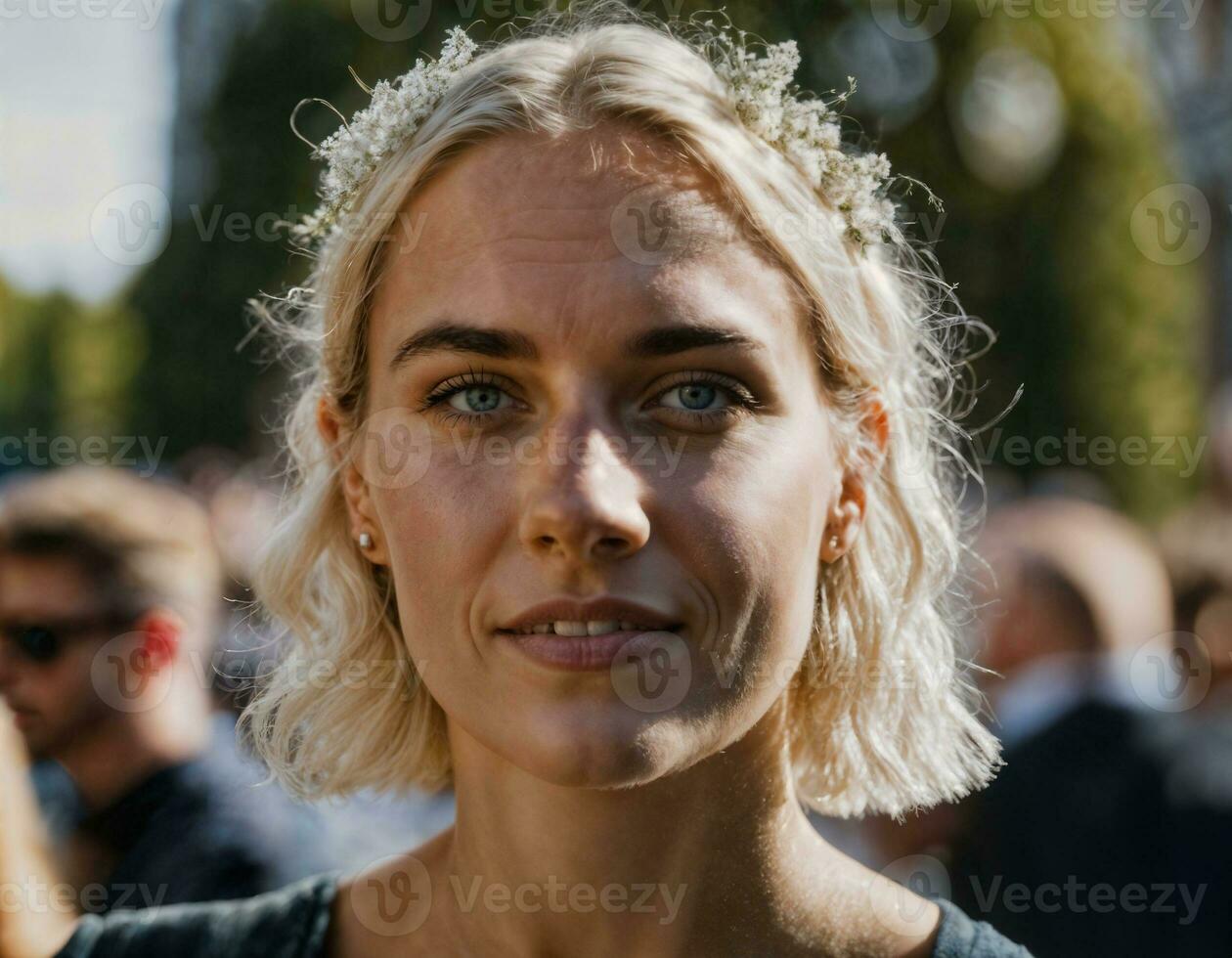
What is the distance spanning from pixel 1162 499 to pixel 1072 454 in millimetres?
1519

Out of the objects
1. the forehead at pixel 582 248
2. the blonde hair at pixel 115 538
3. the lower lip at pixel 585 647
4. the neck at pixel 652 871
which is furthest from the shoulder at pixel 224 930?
the blonde hair at pixel 115 538

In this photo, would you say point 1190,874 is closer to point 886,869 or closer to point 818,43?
point 886,869

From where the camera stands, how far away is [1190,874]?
3.77m

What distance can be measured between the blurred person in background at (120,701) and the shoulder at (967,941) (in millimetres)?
1786

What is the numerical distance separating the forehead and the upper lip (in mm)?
382

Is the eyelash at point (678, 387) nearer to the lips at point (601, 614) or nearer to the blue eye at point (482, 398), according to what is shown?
the blue eye at point (482, 398)

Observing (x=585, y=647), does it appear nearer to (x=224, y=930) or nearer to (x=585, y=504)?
(x=585, y=504)

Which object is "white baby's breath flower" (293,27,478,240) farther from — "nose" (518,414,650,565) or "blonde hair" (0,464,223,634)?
"blonde hair" (0,464,223,634)

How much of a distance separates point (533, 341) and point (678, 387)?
223mm

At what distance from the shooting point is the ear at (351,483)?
2.34 m

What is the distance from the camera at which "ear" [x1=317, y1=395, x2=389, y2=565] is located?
7.68 ft

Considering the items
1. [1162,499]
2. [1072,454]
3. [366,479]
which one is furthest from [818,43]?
[1162,499]

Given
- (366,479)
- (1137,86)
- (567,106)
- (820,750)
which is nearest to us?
(567,106)

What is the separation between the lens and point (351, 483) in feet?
7.80
